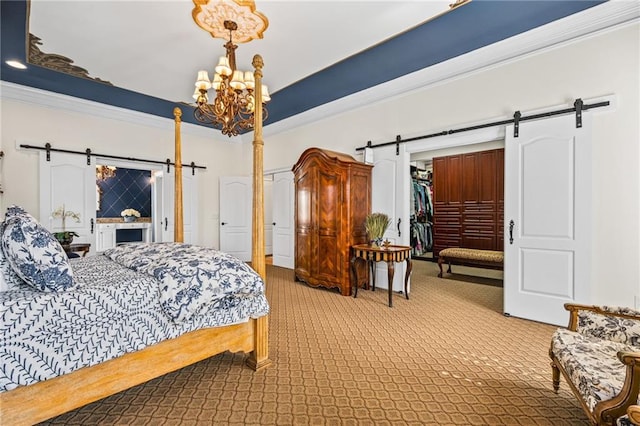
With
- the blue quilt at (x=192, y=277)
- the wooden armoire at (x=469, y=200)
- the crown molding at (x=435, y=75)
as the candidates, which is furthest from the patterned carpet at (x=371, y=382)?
the wooden armoire at (x=469, y=200)

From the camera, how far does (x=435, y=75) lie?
3.66 metres

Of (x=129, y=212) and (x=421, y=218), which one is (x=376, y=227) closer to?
(x=421, y=218)

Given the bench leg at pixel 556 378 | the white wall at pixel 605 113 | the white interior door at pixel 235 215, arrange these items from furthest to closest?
the white interior door at pixel 235 215
the white wall at pixel 605 113
the bench leg at pixel 556 378

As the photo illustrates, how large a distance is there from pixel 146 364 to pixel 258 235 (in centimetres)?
98

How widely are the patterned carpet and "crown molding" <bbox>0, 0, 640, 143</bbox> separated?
281cm

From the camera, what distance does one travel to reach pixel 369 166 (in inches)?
168

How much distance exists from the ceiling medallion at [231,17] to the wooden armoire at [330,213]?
1707mm

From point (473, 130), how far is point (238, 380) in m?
3.46

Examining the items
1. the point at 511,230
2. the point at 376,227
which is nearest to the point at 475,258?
the point at 511,230

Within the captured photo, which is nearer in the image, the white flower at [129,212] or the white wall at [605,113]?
the white wall at [605,113]

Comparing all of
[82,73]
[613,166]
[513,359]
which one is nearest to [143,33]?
[82,73]

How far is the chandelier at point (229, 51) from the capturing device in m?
2.46

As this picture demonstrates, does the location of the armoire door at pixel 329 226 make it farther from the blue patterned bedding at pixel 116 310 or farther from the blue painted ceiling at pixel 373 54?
the blue patterned bedding at pixel 116 310

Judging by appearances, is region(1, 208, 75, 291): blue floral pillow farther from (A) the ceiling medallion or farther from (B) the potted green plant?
(B) the potted green plant
